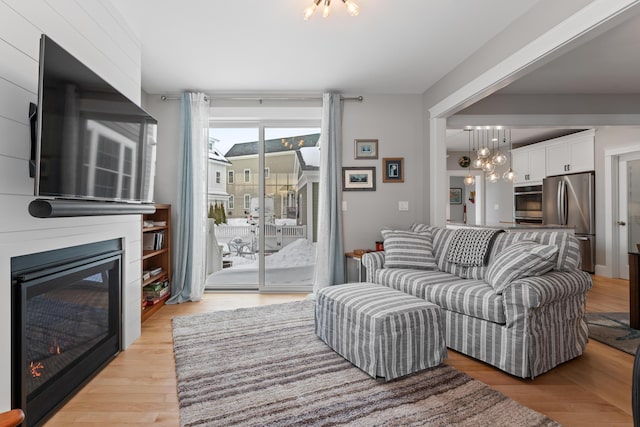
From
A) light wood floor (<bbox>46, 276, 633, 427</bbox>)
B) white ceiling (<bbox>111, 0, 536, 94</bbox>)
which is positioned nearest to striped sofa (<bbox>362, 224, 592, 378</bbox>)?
light wood floor (<bbox>46, 276, 633, 427</bbox>)

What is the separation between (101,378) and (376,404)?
5.72 feet

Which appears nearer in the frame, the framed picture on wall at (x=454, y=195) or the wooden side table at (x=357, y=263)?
the wooden side table at (x=357, y=263)

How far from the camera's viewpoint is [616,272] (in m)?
5.48

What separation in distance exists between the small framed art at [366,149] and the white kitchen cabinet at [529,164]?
→ 176 inches

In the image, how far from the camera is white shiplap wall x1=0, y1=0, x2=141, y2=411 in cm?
150

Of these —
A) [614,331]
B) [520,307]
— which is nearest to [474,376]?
[520,307]

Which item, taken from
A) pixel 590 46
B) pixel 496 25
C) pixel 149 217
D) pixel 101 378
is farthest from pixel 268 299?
pixel 590 46

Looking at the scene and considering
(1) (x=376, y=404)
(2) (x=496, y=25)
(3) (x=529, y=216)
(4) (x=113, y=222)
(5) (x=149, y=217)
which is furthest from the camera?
(3) (x=529, y=216)

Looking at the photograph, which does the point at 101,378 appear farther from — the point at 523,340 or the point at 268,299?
the point at 523,340

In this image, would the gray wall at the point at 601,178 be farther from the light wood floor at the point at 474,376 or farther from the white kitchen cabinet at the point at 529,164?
the light wood floor at the point at 474,376

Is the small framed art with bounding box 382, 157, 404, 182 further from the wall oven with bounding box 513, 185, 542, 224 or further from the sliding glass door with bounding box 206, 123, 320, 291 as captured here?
the wall oven with bounding box 513, 185, 542, 224

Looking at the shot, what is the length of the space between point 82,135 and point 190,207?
2.45 metres

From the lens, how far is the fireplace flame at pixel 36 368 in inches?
67.0

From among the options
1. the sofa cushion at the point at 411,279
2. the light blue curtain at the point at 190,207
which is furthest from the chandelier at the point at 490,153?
the light blue curtain at the point at 190,207
